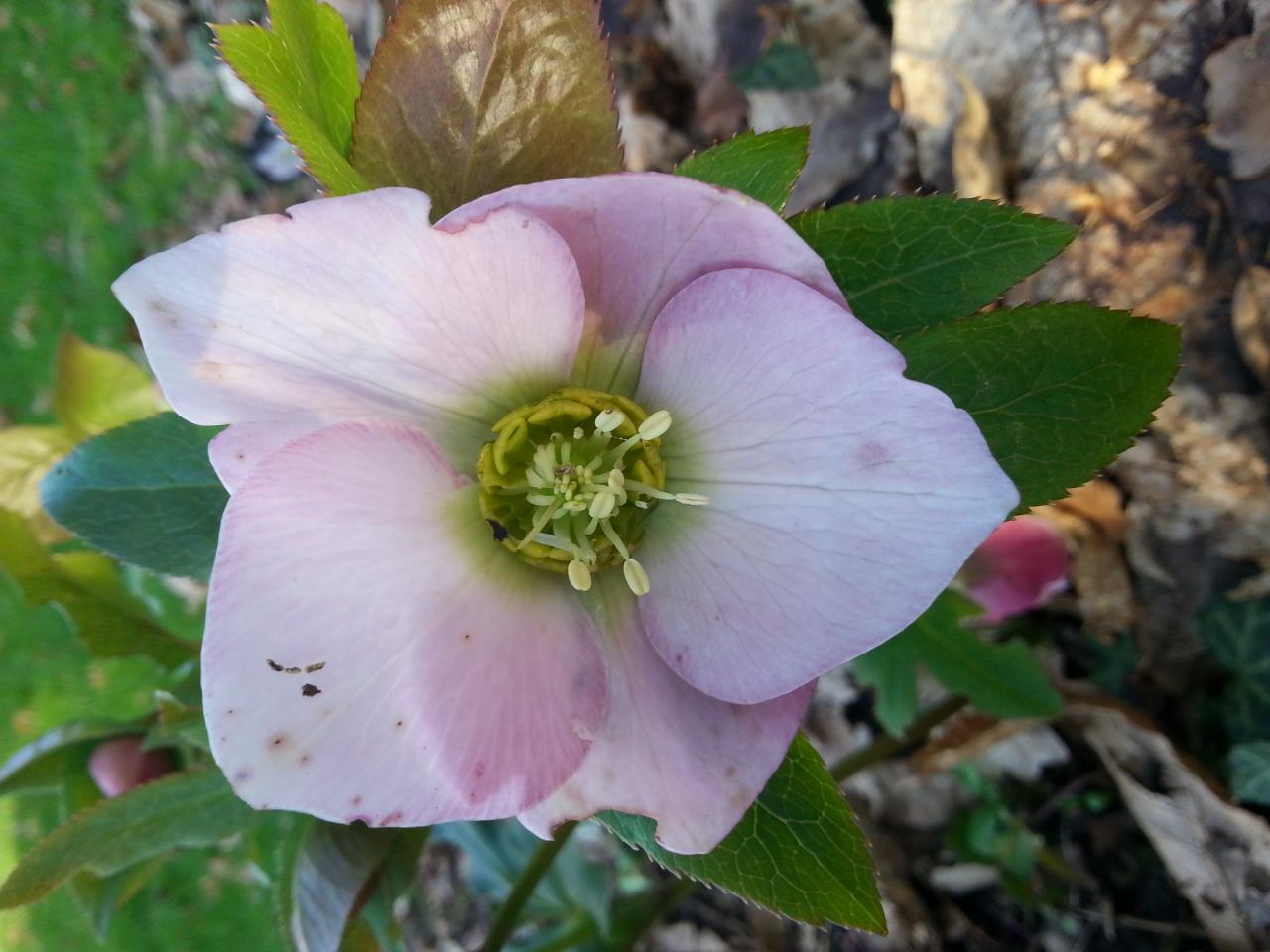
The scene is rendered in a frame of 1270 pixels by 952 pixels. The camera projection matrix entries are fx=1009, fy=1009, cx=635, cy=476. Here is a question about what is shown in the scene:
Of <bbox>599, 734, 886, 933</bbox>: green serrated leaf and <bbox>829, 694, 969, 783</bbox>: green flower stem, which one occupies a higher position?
<bbox>599, 734, 886, 933</bbox>: green serrated leaf

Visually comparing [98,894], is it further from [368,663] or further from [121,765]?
[368,663]

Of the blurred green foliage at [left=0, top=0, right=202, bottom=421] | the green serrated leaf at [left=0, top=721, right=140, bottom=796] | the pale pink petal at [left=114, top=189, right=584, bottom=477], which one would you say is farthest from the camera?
the blurred green foliage at [left=0, top=0, right=202, bottom=421]

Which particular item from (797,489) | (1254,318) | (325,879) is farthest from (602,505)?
(1254,318)

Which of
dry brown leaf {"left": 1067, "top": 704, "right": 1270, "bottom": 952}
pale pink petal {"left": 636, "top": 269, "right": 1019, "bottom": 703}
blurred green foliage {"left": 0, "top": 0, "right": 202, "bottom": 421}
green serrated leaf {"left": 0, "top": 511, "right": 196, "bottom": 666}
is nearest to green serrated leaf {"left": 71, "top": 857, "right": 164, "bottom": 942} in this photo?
green serrated leaf {"left": 0, "top": 511, "right": 196, "bottom": 666}

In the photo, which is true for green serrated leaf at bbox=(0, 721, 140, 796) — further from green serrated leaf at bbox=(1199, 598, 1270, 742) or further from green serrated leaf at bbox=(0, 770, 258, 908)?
green serrated leaf at bbox=(1199, 598, 1270, 742)

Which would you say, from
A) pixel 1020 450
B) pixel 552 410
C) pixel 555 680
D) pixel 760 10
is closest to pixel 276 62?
pixel 552 410

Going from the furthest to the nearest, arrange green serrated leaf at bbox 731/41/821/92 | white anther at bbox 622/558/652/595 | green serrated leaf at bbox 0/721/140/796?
green serrated leaf at bbox 731/41/821/92 < green serrated leaf at bbox 0/721/140/796 < white anther at bbox 622/558/652/595
